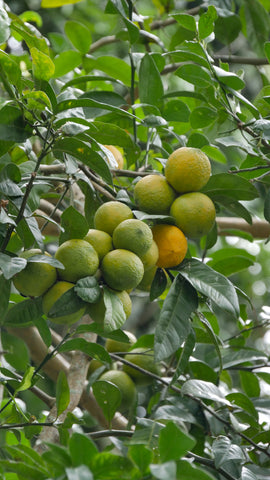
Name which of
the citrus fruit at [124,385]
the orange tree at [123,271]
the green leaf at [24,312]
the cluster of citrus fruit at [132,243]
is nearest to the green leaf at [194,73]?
the orange tree at [123,271]

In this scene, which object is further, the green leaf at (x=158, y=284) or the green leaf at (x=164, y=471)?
the green leaf at (x=158, y=284)

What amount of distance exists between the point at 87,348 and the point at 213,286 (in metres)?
0.30

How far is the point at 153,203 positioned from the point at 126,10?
44 cm

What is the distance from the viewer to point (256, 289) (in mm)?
3361

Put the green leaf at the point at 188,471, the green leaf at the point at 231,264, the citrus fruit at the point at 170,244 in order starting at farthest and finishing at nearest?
the green leaf at the point at 231,264, the citrus fruit at the point at 170,244, the green leaf at the point at 188,471

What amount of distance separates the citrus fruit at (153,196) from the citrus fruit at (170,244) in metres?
0.04

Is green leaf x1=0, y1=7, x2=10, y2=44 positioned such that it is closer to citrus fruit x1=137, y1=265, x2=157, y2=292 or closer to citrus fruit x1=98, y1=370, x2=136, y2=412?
citrus fruit x1=137, y1=265, x2=157, y2=292

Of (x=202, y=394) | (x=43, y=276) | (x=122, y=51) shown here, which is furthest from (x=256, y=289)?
(x=43, y=276)

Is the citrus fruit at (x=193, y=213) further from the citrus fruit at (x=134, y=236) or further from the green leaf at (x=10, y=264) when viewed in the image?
the green leaf at (x=10, y=264)

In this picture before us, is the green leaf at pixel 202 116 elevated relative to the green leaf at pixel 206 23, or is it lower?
lower

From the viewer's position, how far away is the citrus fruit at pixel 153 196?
1164 mm

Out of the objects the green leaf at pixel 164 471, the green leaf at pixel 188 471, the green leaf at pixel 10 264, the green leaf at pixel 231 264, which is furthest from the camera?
the green leaf at pixel 231 264

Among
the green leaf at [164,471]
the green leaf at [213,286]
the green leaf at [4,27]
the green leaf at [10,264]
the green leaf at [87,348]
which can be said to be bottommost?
the green leaf at [87,348]

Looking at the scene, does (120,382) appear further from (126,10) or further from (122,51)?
(122,51)
